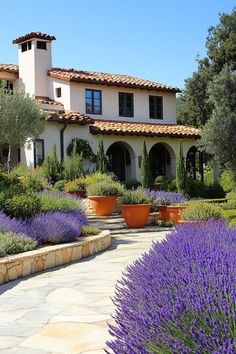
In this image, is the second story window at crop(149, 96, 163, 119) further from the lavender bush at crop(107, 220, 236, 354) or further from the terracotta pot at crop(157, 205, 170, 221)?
the lavender bush at crop(107, 220, 236, 354)

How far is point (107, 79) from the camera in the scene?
24906 mm

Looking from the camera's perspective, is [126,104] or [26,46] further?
[126,104]

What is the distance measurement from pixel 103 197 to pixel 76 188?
2393mm

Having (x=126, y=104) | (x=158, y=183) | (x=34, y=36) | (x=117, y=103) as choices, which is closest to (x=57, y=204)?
(x=158, y=183)

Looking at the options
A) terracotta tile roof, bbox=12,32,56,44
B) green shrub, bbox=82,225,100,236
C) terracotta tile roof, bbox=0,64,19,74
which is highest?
terracotta tile roof, bbox=12,32,56,44

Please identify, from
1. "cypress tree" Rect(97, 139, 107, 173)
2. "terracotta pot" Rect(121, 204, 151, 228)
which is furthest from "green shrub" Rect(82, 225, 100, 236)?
"cypress tree" Rect(97, 139, 107, 173)

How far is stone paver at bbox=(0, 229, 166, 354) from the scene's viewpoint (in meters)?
4.20

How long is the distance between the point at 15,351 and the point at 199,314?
7.37 feet

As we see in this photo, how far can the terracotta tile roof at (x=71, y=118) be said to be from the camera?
2117 cm

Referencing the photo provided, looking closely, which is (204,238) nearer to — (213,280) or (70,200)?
(213,280)

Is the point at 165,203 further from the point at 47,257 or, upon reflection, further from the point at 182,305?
the point at 182,305

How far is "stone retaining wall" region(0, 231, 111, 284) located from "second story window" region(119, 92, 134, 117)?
1600 centimetres

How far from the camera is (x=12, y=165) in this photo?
72.5 feet

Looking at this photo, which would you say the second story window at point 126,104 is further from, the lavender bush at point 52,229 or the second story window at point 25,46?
the lavender bush at point 52,229
